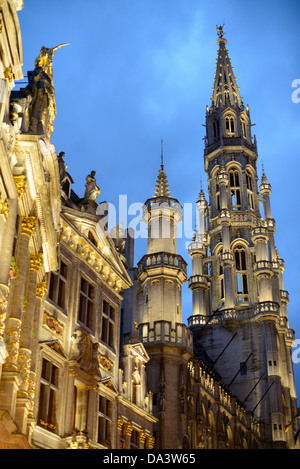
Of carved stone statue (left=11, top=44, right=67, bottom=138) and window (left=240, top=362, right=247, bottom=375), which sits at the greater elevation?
window (left=240, top=362, right=247, bottom=375)

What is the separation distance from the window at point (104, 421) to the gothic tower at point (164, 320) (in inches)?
305

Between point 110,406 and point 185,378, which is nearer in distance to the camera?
point 110,406

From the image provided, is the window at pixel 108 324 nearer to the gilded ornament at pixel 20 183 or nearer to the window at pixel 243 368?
the gilded ornament at pixel 20 183

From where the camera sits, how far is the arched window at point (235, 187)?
7869 cm

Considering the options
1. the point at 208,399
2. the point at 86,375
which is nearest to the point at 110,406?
the point at 86,375

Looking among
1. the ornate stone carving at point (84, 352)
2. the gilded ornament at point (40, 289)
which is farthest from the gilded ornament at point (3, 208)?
the ornate stone carving at point (84, 352)

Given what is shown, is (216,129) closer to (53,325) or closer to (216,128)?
(216,128)

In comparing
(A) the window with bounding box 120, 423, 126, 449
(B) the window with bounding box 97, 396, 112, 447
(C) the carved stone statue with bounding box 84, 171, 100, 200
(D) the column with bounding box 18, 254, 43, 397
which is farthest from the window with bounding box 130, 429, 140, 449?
(D) the column with bounding box 18, 254, 43, 397

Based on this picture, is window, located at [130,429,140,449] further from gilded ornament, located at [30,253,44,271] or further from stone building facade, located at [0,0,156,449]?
gilded ornament, located at [30,253,44,271]

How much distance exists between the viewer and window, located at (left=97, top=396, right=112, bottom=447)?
1138 inches

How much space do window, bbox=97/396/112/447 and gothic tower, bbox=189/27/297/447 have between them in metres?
34.1

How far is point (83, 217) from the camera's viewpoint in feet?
98.2
